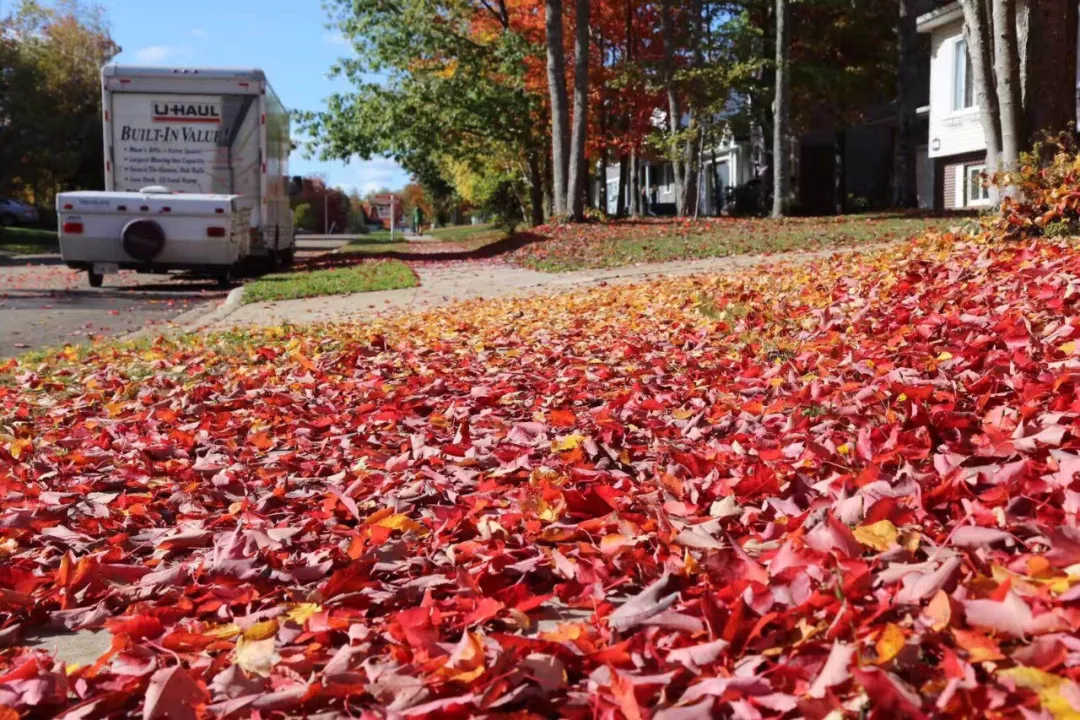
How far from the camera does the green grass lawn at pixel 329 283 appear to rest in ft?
52.2

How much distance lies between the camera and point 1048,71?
10.6 meters

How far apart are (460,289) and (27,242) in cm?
3441

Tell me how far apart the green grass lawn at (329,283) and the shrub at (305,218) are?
226 ft

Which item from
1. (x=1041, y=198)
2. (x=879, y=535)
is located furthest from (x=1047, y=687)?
(x=1041, y=198)

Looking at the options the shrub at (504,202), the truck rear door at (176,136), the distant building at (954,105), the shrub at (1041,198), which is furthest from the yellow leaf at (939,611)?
the shrub at (504,202)

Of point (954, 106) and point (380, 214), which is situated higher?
point (380, 214)

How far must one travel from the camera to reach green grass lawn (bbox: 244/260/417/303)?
15914mm

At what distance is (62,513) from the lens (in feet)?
14.5

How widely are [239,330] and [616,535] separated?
26.9ft

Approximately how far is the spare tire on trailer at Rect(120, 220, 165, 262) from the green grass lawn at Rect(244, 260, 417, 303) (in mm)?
1636

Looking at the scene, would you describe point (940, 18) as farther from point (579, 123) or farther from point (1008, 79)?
point (1008, 79)

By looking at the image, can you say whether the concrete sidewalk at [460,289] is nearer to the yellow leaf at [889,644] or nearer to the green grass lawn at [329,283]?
the green grass lawn at [329,283]

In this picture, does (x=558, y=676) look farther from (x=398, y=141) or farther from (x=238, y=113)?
(x=398, y=141)

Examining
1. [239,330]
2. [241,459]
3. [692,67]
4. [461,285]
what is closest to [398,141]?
[692,67]
